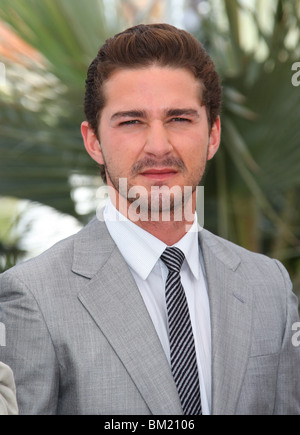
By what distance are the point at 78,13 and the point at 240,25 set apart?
61cm

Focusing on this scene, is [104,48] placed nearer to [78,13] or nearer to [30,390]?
[30,390]

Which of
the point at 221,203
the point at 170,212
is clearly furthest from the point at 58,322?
the point at 221,203

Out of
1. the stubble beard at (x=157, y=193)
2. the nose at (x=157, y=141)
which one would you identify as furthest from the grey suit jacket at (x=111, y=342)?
the nose at (x=157, y=141)

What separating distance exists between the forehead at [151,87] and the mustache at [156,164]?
0.40 ft

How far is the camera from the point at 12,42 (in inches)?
120

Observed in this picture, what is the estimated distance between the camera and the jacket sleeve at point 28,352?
159cm

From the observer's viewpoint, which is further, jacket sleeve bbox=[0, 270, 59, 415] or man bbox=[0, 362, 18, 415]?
jacket sleeve bbox=[0, 270, 59, 415]

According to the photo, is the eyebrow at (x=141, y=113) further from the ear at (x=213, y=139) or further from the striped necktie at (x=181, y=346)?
the striped necktie at (x=181, y=346)

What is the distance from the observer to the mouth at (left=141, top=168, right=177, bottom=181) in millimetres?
1712

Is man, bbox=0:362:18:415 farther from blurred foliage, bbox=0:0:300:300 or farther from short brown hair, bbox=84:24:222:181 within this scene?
blurred foliage, bbox=0:0:300:300

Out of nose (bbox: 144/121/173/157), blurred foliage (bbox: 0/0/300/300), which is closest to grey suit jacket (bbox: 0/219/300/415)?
nose (bbox: 144/121/173/157)

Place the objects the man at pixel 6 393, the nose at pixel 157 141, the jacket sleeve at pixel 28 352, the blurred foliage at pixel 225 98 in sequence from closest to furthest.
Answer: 1. the man at pixel 6 393
2. the jacket sleeve at pixel 28 352
3. the nose at pixel 157 141
4. the blurred foliage at pixel 225 98

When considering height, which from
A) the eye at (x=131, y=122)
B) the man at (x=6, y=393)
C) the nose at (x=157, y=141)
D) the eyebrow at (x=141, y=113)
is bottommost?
the man at (x=6, y=393)

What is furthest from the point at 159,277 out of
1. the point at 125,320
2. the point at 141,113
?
the point at 141,113
